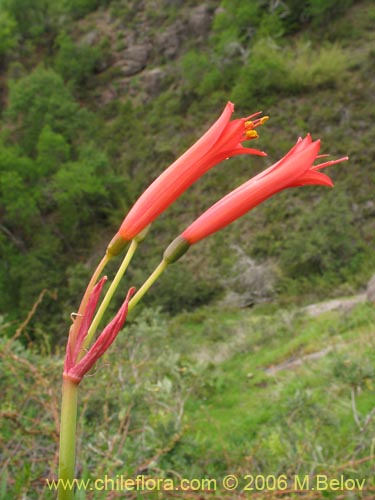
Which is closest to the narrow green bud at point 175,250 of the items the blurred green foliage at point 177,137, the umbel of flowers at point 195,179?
the umbel of flowers at point 195,179

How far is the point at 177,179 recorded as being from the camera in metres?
0.79

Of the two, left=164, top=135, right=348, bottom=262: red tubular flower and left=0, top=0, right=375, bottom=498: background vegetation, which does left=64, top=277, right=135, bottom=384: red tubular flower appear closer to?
left=164, top=135, right=348, bottom=262: red tubular flower

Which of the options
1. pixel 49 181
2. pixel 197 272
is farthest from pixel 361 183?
pixel 49 181

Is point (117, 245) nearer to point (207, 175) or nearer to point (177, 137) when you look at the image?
point (207, 175)

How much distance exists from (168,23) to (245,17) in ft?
12.8

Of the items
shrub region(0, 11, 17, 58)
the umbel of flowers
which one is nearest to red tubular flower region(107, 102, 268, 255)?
the umbel of flowers

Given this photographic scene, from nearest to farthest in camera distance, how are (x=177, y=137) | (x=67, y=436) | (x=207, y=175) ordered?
1. (x=67, y=436)
2. (x=207, y=175)
3. (x=177, y=137)

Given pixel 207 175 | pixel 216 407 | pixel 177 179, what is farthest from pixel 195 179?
pixel 207 175

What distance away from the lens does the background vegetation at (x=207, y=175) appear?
7.91 metres

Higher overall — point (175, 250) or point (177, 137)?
point (175, 250)

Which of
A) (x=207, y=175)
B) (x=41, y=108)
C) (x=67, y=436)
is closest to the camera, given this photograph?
(x=67, y=436)

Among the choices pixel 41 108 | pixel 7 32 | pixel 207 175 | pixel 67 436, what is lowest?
pixel 207 175

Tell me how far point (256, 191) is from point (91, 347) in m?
0.31

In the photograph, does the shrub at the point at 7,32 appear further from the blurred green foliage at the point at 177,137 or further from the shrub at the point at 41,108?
the shrub at the point at 41,108
